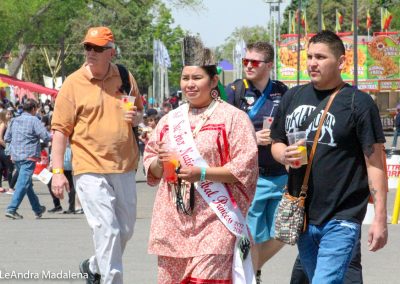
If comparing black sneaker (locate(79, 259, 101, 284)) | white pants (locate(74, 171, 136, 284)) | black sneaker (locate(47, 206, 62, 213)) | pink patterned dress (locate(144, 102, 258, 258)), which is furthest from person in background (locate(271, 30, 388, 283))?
black sneaker (locate(47, 206, 62, 213))

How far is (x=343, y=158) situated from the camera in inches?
235

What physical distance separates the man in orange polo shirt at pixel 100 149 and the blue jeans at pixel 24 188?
8.22 m

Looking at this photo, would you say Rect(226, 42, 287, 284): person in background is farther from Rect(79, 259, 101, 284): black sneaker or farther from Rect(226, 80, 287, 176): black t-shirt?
Rect(79, 259, 101, 284): black sneaker

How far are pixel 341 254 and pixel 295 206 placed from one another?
0.36m

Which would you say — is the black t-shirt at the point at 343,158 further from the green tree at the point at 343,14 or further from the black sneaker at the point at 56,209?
the green tree at the point at 343,14

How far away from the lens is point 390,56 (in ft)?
179

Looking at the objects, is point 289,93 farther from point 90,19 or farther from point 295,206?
point 90,19

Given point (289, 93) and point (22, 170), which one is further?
point (22, 170)

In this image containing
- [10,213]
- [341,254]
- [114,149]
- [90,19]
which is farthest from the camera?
[90,19]

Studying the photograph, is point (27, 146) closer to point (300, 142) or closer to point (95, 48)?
point (95, 48)

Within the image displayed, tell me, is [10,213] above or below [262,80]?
below

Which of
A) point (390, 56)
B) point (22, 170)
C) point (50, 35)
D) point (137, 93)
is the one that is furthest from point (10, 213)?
point (390, 56)

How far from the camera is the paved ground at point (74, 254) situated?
987 centimetres

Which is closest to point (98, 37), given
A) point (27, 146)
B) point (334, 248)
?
point (334, 248)
